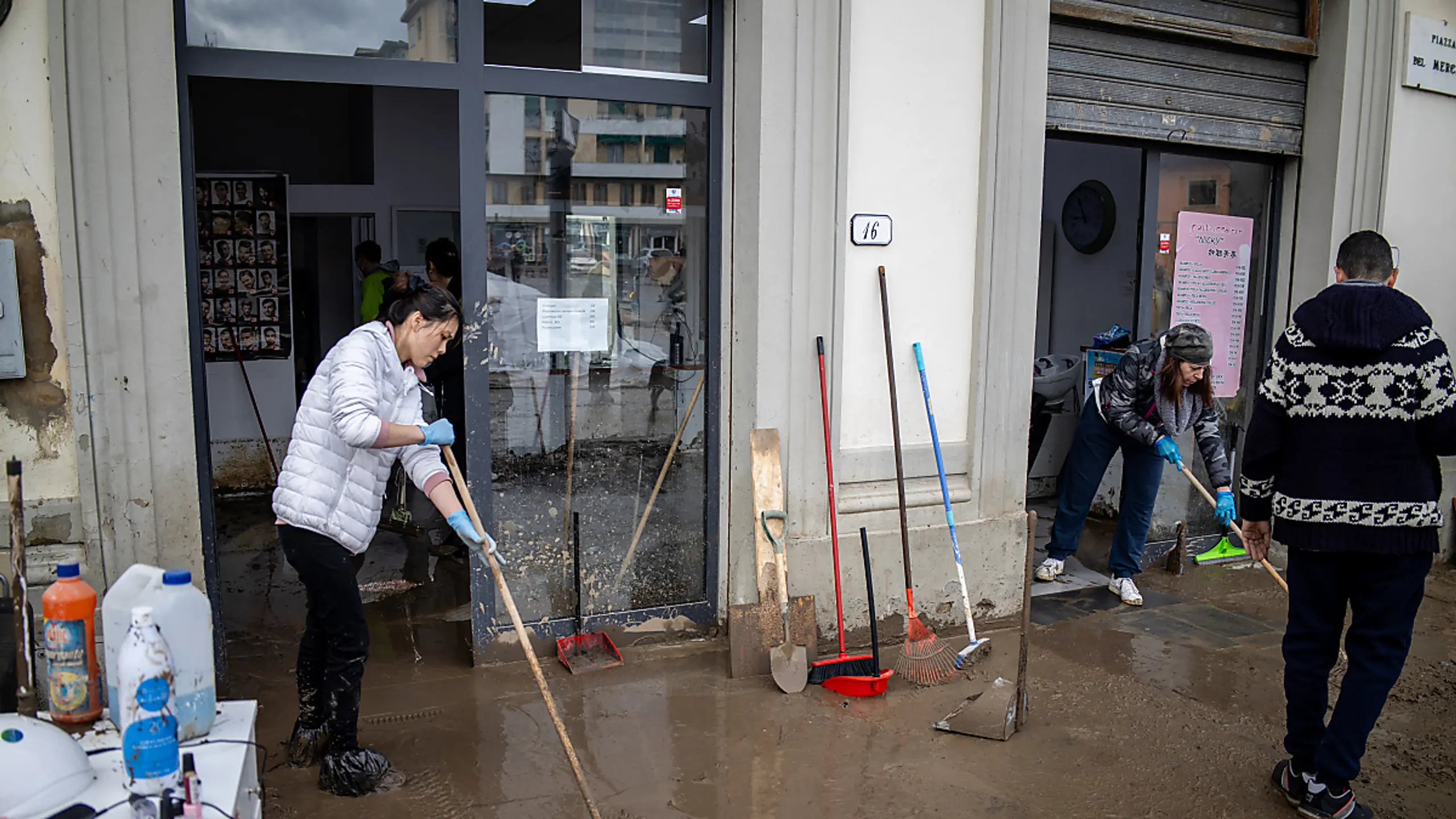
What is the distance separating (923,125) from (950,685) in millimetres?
2566

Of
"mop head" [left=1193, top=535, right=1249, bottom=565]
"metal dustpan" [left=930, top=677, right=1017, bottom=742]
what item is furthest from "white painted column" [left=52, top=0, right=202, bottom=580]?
"mop head" [left=1193, top=535, right=1249, bottom=565]

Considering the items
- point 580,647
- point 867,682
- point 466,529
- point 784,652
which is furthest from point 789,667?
point 466,529

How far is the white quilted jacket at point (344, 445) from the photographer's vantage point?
10.7 ft

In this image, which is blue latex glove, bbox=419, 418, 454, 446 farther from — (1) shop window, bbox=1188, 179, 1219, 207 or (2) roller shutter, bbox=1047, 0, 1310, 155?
(1) shop window, bbox=1188, 179, 1219, 207

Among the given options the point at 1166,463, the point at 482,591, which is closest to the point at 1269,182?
the point at 1166,463

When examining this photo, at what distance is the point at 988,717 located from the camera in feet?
13.3


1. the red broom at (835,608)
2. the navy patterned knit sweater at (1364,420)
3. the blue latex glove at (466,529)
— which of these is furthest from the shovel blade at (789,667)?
the navy patterned knit sweater at (1364,420)

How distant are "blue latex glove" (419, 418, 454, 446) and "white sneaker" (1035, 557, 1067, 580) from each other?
380cm

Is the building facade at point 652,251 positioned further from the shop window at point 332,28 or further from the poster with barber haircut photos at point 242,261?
the poster with barber haircut photos at point 242,261

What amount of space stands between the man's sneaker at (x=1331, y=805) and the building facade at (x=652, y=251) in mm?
1909

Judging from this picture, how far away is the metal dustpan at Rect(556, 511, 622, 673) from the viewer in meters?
4.57

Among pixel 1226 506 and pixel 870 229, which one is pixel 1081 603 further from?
pixel 870 229

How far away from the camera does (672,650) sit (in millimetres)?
4828

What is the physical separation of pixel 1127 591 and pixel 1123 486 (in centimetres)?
58
